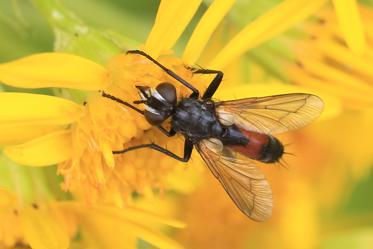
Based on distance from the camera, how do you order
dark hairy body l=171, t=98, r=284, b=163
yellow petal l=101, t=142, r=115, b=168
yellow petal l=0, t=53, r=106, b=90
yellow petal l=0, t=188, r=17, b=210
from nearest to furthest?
yellow petal l=0, t=53, r=106, b=90 → yellow petal l=101, t=142, r=115, b=168 → yellow petal l=0, t=188, r=17, b=210 → dark hairy body l=171, t=98, r=284, b=163

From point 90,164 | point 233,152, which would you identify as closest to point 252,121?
point 233,152

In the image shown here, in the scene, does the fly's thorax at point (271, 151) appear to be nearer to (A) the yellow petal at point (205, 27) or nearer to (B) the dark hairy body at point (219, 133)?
(B) the dark hairy body at point (219, 133)

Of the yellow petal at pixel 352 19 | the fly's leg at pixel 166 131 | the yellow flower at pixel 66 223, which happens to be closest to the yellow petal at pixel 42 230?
the yellow flower at pixel 66 223

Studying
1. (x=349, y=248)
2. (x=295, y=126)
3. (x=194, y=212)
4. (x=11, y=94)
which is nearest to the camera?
(x=11, y=94)

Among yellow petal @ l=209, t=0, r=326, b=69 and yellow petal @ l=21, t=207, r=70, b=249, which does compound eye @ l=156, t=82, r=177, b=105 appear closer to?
yellow petal @ l=209, t=0, r=326, b=69

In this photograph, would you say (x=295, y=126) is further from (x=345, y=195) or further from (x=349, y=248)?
(x=345, y=195)

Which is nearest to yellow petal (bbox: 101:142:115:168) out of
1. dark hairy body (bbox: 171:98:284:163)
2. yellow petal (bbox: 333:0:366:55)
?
dark hairy body (bbox: 171:98:284:163)
